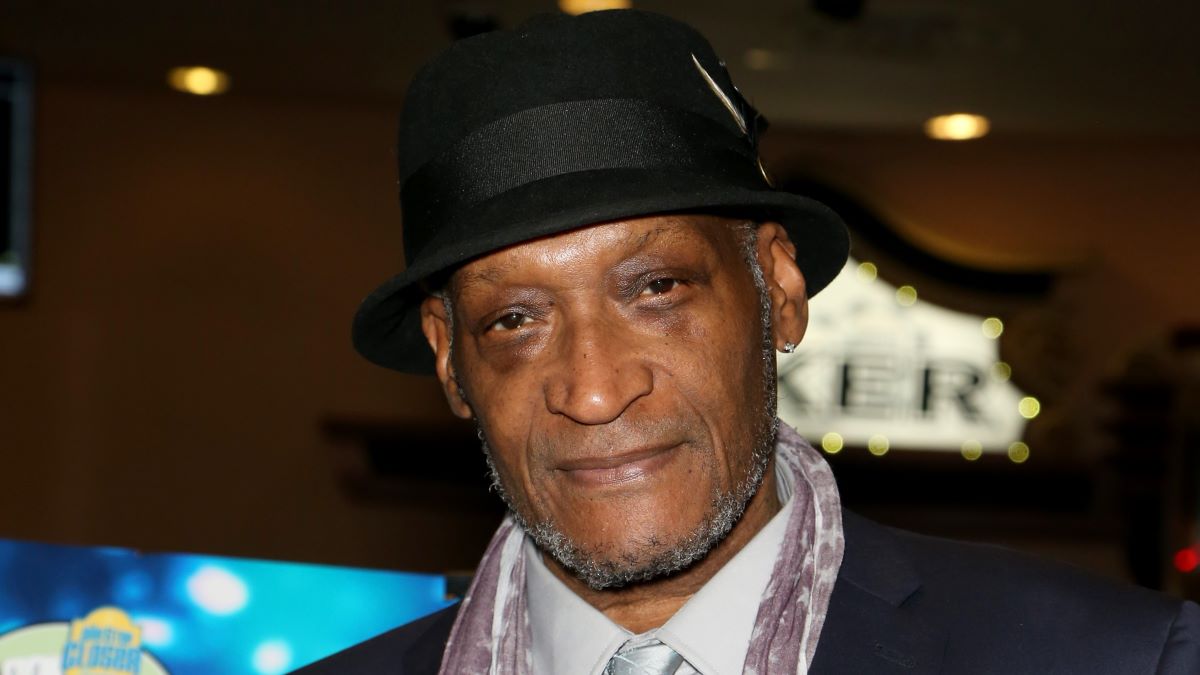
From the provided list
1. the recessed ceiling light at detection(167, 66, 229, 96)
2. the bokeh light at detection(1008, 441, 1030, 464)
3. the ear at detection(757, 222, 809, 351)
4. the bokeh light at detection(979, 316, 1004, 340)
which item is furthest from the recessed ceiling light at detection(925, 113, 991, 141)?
the ear at detection(757, 222, 809, 351)

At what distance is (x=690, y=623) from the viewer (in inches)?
58.0

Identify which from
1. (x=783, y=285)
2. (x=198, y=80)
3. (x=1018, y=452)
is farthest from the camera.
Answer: (x=1018, y=452)

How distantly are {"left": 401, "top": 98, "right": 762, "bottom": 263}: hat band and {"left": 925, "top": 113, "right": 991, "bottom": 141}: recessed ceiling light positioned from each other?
5.22 meters

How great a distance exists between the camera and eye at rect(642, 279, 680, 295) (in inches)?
56.1

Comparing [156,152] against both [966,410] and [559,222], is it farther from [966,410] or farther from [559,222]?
[559,222]

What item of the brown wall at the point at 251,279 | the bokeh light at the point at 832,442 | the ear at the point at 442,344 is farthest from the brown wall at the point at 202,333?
the ear at the point at 442,344

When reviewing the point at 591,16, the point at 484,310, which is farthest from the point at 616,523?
the point at 591,16

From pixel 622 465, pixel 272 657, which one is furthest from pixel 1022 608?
pixel 272 657

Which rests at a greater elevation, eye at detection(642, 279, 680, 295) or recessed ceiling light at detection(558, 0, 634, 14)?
recessed ceiling light at detection(558, 0, 634, 14)

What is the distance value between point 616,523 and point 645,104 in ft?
1.50

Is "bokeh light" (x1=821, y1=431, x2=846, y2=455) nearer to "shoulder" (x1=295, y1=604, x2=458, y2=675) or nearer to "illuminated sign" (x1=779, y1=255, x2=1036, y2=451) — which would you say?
"illuminated sign" (x1=779, y1=255, x2=1036, y2=451)

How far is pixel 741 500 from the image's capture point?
1.45 m

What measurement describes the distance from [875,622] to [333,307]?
5532 millimetres

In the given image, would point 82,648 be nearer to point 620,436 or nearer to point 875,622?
point 620,436
